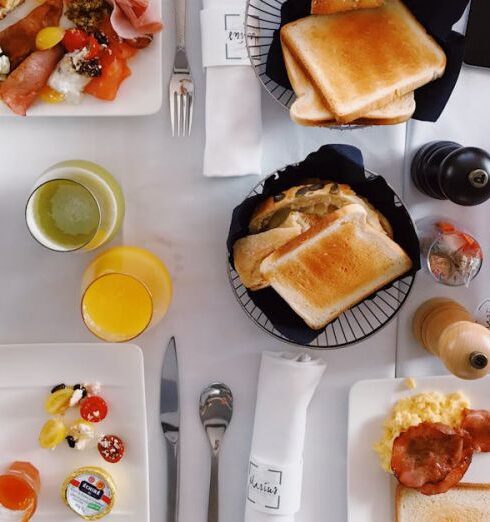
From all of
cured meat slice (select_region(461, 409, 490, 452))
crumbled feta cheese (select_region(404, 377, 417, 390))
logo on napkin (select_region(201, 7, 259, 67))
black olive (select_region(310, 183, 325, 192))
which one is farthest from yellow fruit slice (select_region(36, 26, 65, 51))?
cured meat slice (select_region(461, 409, 490, 452))

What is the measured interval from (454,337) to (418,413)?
7.9 inches

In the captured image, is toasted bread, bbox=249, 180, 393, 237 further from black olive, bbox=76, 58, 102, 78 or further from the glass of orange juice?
black olive, bbox=76, 58, 102, 78

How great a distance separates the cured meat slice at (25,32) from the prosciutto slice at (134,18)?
109 millimetres

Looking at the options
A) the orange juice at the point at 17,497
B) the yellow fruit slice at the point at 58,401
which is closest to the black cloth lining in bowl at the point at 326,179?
the yellow fruit slice at the point at 58,401

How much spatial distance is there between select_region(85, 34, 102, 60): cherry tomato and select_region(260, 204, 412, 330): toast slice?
0.44 meters

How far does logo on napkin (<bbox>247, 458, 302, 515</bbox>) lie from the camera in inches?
49.7

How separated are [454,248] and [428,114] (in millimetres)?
230

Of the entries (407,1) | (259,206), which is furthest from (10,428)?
(407,1)

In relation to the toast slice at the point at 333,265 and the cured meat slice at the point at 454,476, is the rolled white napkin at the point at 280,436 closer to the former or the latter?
the toast slice at the point at 333,265

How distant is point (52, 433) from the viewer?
49.7 inches

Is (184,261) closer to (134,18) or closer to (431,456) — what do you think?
(134,18)

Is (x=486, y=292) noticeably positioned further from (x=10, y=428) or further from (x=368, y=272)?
(x=10, y=428)

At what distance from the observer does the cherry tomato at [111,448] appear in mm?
1261

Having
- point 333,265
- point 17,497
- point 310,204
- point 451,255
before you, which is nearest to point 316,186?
point 310,204
